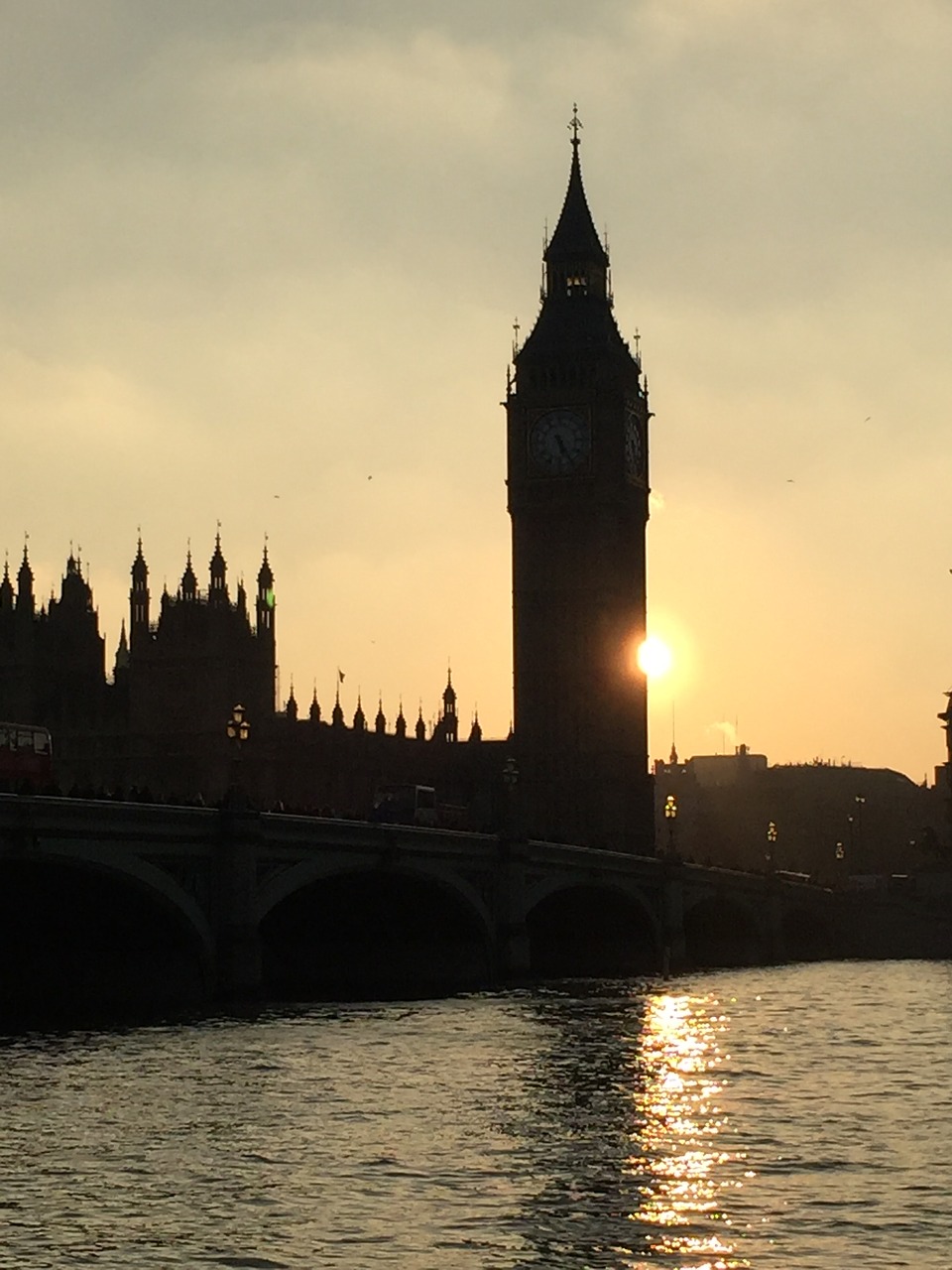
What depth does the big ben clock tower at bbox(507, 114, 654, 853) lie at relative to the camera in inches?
6860

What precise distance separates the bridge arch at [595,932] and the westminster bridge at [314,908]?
14cm

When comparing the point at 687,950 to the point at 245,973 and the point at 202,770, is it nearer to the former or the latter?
the point at 202,770

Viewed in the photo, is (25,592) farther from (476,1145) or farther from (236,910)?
(476,1145)

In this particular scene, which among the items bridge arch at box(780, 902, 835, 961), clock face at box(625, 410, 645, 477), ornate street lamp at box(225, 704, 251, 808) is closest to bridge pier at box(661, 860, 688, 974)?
bridge arch at box(780, 902, 835, 961)

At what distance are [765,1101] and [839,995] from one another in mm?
40950

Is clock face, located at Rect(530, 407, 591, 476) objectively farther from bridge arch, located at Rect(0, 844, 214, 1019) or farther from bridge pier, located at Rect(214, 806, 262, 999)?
bridge pier, located at Rect(214, 806, 262, 999)

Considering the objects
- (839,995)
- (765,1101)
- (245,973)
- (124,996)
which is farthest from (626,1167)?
(839,995)

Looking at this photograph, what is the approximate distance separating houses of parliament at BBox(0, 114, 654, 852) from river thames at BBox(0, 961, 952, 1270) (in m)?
89.8

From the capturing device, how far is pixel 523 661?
176m

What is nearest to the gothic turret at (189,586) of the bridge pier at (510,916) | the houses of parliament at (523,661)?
the houses of parliament at (523,661)

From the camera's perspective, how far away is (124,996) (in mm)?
80250

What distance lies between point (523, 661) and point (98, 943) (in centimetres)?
9632

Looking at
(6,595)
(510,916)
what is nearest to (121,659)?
(6,595)

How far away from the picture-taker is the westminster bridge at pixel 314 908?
237 ft
